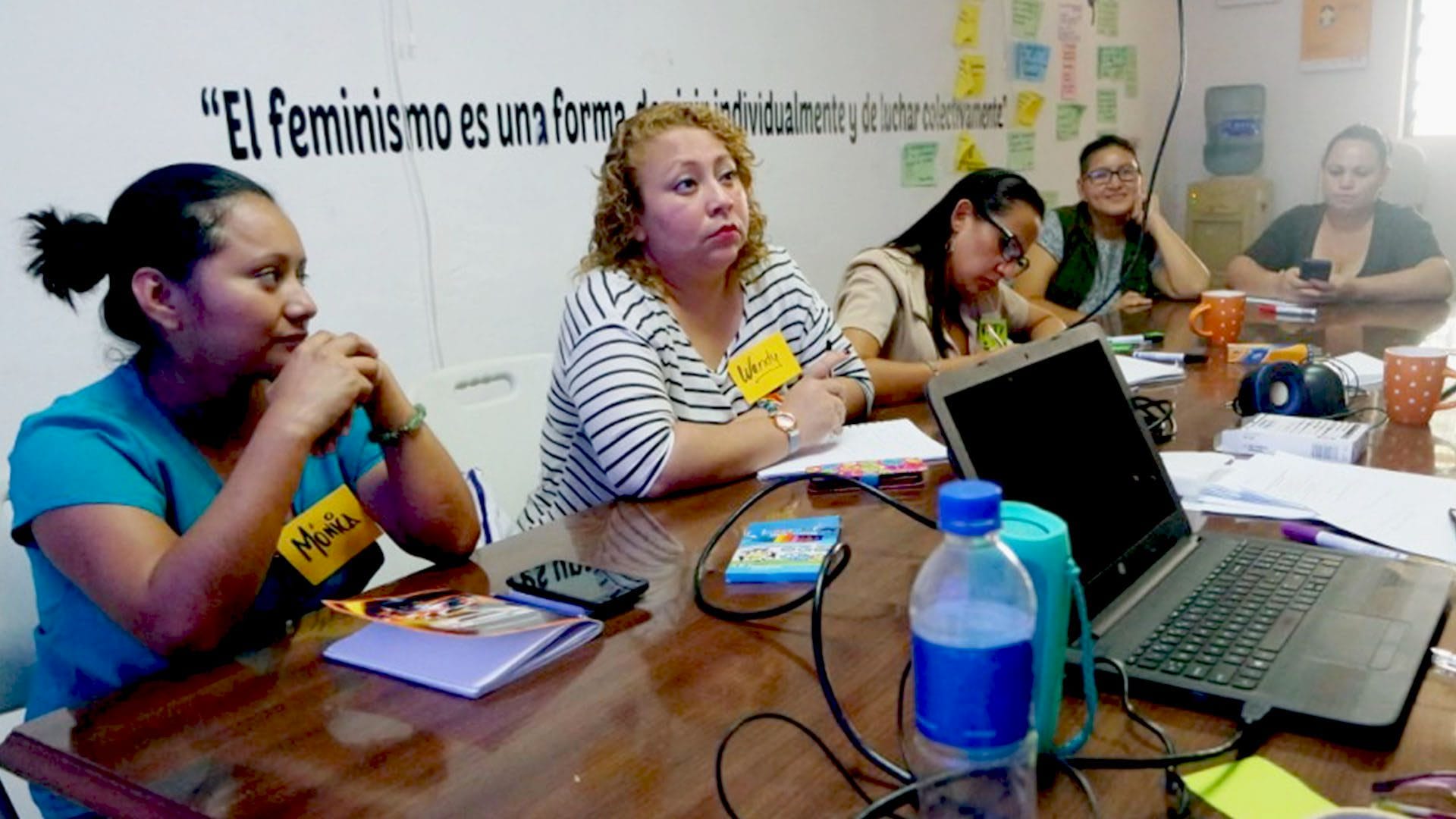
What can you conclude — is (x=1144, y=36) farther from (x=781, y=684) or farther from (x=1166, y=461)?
(x=781, y=684)

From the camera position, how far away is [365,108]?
1878 millimetres

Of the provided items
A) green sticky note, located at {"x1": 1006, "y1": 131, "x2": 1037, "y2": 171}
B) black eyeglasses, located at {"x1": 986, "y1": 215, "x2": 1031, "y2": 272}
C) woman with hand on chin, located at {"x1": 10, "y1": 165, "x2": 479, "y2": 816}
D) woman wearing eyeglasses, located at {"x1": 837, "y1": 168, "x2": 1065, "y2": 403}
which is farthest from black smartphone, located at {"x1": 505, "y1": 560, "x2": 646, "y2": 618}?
green sticky note, located at {"x1": 1006, "y1": 131, "x2": 1037, "y2": 171}

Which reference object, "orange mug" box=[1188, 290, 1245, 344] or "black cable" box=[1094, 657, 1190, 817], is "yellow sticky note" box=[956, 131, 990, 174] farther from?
"black cable" box=[1094, 657, 1190, 817]

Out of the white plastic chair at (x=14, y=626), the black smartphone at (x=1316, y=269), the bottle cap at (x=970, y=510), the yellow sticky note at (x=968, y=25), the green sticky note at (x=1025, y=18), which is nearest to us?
the bottle cap at (x=970, y=510)

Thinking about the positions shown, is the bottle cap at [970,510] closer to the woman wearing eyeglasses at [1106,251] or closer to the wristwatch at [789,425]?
the wristwatch at [789,425]

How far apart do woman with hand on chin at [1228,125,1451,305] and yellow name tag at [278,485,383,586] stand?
2538 mm

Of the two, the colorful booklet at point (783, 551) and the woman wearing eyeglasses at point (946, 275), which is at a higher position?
the woman wearing eyeglasses at point (946, 275)

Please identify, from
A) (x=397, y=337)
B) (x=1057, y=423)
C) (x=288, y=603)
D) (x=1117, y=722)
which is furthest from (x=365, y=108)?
(x=1117, y=722)

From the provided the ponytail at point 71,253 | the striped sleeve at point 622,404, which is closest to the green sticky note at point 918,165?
the striped sleeve at point 622,404

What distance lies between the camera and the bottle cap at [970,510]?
601 millimetres

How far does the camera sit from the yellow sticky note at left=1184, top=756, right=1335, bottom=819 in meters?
0.67

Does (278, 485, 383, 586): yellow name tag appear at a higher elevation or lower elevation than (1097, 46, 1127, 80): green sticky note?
lower

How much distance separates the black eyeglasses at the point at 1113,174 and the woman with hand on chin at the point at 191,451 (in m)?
2.59

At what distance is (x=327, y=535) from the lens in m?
1.20
